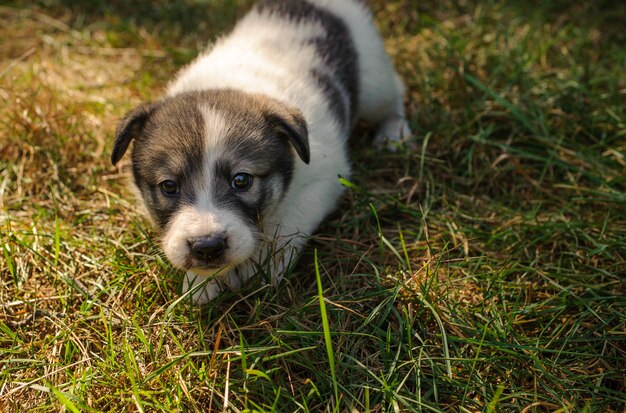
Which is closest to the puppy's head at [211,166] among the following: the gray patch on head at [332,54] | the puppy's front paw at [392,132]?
the gray patch on head at [332,54]

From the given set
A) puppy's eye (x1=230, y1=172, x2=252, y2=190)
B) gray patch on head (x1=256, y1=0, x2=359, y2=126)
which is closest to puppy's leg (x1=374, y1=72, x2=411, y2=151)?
gray patch on head (x1=256, y1=0, x2=359, y2=126)

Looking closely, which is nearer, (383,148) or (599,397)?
(599,397)

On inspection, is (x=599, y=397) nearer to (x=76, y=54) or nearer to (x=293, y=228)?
(x=293, y=228)

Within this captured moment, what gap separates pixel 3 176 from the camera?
390 cm

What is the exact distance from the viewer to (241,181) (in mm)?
3076

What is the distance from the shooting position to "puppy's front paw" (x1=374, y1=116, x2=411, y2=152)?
4.32 meters

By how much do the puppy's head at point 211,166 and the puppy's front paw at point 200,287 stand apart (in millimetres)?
89

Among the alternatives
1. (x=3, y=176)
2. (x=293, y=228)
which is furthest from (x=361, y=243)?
(x=3, y=176)

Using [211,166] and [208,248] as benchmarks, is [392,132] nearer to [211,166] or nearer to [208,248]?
[211,166]

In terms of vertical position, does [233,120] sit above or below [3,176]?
above

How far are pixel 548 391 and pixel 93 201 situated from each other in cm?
292

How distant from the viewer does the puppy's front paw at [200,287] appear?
9.59 ft

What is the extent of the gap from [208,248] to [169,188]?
0.53 m

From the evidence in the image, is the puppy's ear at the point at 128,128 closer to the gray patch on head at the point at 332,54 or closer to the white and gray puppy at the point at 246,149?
the white and gray puppy at the point at 246,149
